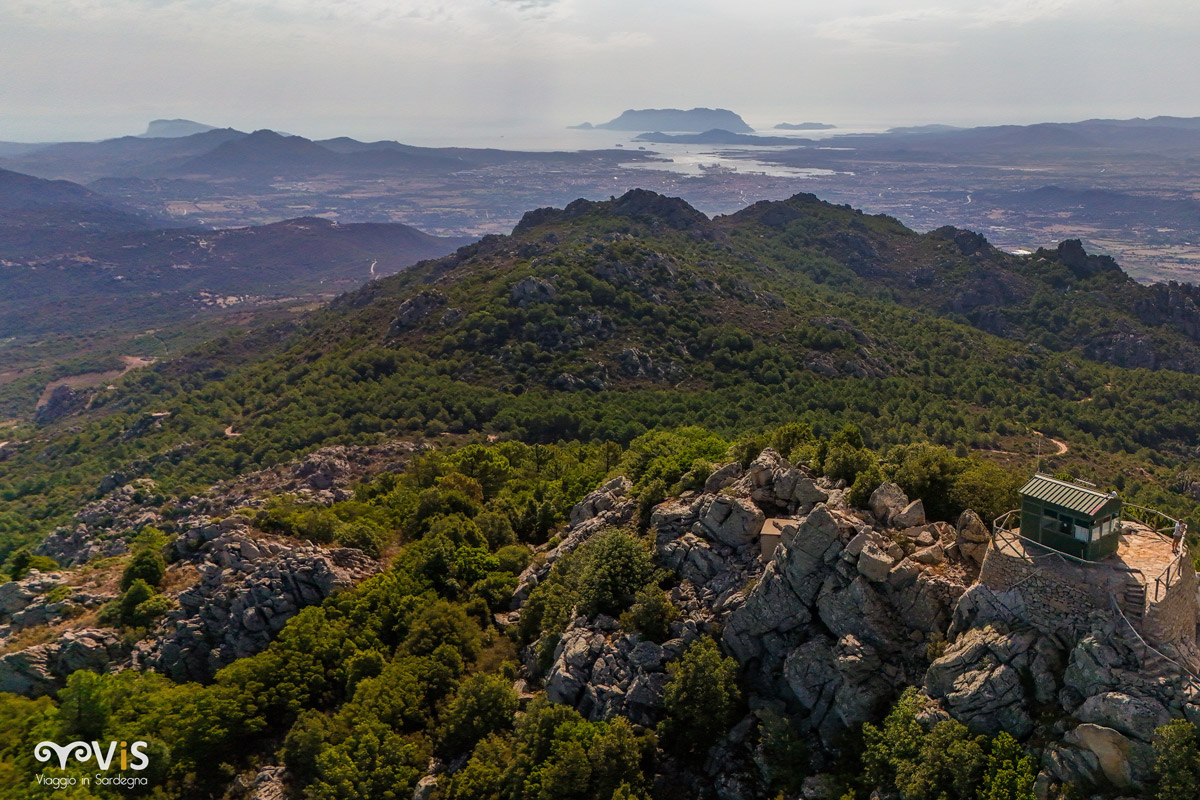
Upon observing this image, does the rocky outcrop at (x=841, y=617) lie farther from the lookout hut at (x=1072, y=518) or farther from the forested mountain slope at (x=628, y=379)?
the forested mountain slope at (x=628, y=379)

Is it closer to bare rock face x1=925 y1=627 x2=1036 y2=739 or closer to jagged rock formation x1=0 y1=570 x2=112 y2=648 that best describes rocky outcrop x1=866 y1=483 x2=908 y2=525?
bare rock face x1=925 y1=627 x2=1036 y2=739

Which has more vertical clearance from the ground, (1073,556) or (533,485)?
(1073,556)

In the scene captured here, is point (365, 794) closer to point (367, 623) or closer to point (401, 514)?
point (367, 623)

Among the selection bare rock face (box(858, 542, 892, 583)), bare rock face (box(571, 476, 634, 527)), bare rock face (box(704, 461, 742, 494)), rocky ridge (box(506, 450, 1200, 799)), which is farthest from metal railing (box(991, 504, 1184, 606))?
bare rock face (box(571, 476, 634, 527))

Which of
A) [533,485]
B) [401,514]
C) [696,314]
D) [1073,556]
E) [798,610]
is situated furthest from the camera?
[696,314]

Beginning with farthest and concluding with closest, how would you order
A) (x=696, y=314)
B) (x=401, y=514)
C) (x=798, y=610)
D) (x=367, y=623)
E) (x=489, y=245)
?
(x=489, y=245) < (x=696, y=314) < (x=401, y=514) < (x=367, y=623) < (x=798, y=610)

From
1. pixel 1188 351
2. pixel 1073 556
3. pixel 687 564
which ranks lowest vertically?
pixel 1188 351

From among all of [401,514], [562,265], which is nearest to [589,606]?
[401,514]

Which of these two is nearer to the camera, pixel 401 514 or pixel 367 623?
pixel 367 623
